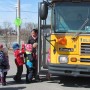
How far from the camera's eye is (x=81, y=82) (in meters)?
11.8

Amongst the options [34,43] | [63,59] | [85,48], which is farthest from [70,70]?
[34,43]

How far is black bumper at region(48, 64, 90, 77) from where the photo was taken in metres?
10.2

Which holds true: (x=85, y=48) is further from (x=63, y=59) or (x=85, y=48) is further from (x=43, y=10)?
(x=43, y=10)

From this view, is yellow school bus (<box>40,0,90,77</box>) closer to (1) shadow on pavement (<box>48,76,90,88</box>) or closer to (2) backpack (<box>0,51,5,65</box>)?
(1) shadow on pavement (<box>48,76,90,88</box>)

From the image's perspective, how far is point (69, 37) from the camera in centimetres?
1031

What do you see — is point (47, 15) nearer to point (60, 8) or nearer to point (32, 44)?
point (60, 8)

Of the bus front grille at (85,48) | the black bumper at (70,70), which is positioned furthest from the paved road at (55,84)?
the bus front grille at (85,48)

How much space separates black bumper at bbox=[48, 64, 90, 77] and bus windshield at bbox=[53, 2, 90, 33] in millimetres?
1094

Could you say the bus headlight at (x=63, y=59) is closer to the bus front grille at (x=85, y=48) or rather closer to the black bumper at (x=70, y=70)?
the black bumper at (x=70, y=70)

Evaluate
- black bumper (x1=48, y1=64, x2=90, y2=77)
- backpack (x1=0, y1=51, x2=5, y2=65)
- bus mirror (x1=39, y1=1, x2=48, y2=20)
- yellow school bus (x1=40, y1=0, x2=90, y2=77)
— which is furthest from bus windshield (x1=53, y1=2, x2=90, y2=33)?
backpack (x1=0, y1=51, x2=5, y2=65)

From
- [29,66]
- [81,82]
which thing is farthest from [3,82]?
[81,82]

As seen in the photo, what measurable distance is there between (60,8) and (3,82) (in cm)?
296

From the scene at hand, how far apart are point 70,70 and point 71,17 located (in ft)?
5.37

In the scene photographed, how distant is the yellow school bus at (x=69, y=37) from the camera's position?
404 inches
